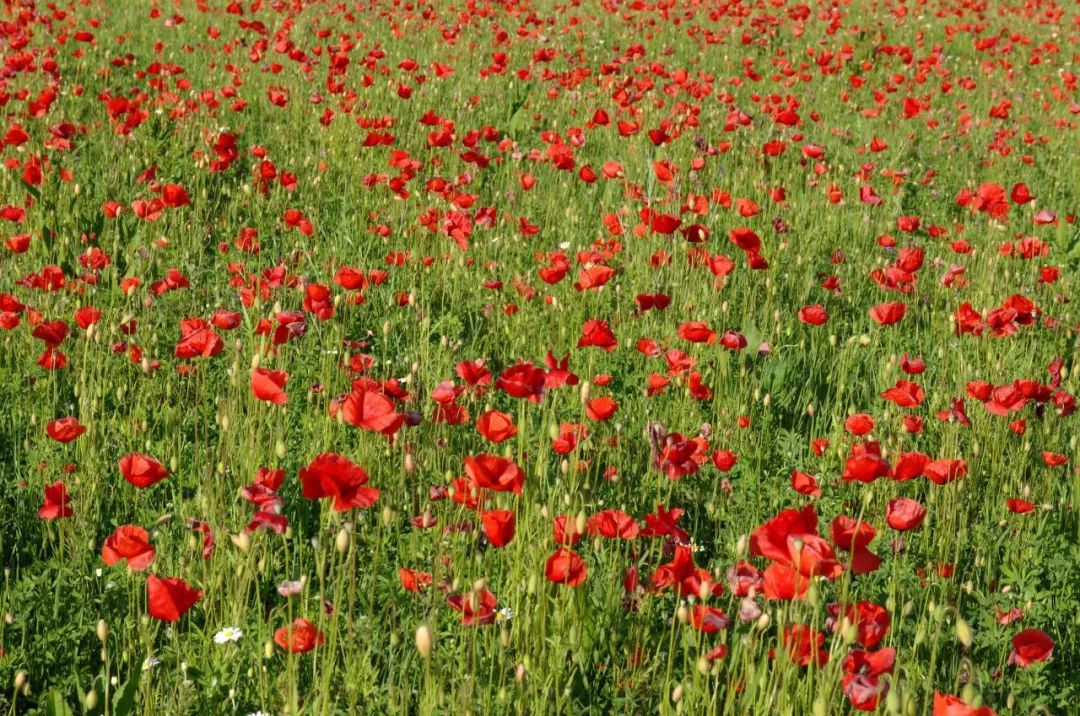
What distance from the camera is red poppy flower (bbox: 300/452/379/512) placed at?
6.41 feet

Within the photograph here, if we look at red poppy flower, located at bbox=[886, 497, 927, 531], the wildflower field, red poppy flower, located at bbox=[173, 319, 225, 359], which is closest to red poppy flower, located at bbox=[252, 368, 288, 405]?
the wildflower field

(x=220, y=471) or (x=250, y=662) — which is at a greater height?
(x=220, y=471)

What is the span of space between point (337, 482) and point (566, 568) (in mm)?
509

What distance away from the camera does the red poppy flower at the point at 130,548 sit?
2072mm

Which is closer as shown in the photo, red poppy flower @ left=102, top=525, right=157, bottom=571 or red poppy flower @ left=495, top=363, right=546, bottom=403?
red poppy flower @ left=102, top=525, right=157, bottom=571

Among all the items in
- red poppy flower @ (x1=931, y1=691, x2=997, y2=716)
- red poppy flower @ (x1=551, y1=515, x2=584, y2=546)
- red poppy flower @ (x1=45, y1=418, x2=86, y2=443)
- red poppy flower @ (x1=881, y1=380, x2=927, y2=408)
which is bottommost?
red poppy flower @ (x1=45, y1=418, x2=86, y2=443)

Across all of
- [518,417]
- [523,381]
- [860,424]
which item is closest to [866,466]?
[860,424]

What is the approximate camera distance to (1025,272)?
5.18 metres

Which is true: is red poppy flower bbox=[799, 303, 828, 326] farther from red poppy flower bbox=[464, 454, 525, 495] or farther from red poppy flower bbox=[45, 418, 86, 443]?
red poppy flower bbox=[45, 418, 86, 443]

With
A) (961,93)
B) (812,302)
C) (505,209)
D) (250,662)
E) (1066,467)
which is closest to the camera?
(250,662)

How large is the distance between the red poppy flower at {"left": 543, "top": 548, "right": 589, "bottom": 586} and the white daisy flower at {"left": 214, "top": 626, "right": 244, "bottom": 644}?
27.1 inches

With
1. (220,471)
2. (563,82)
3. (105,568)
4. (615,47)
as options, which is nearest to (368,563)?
(220,471)

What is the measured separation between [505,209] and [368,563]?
3.25 meters

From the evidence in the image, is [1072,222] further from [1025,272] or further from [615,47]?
[615,47]
